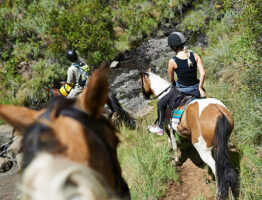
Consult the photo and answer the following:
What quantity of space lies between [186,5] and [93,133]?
1537cm

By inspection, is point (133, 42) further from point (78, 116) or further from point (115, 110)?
point (78, 116)

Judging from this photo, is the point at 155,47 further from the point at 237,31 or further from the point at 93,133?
the point at 93,133

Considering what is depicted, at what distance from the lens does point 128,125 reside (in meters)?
5.54

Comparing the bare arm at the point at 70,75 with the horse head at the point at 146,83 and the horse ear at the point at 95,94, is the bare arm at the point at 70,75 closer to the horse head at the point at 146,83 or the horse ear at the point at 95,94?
the horse head at the point at 146,83

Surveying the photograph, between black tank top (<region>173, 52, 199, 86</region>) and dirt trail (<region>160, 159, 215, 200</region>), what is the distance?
5.35 feet

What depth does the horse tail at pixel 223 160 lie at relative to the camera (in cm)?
263

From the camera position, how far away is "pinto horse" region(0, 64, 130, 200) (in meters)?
0.77

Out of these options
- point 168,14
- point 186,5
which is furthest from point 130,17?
point 186,5

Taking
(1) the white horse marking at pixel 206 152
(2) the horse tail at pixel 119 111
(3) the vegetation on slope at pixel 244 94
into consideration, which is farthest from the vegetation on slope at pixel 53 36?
(1) the white horse marking at pixel 206 152

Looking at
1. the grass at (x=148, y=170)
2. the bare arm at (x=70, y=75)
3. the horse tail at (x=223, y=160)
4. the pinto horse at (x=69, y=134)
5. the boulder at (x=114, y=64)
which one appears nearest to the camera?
the pinto horse at (x=69, y=134)

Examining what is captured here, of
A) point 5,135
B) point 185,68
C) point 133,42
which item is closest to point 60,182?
point 185,68

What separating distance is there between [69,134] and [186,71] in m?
2.72

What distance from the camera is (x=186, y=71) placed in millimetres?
3232

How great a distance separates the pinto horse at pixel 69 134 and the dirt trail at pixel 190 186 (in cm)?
240
